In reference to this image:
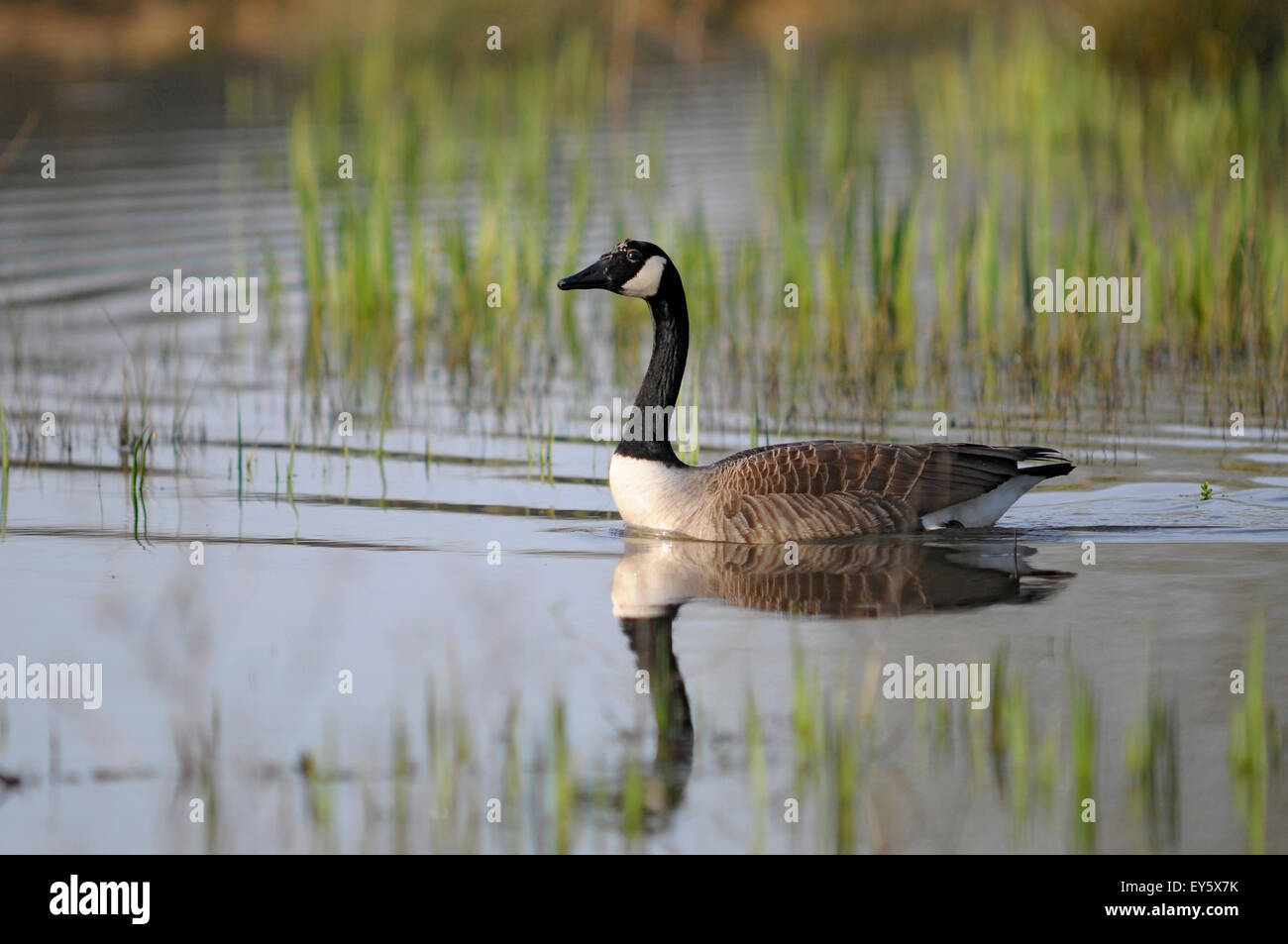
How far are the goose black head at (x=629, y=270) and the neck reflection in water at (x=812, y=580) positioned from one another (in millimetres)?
1659

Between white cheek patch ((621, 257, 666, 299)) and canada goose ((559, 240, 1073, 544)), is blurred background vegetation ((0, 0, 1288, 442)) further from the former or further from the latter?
canada goose ((559, 240, 1073, 544))

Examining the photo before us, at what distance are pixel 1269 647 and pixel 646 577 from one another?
3.24m

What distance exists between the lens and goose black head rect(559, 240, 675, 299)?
1114cm

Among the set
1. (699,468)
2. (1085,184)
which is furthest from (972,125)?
(699,468)

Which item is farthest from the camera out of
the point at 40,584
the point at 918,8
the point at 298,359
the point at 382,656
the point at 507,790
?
the point at 918,8

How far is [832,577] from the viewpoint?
32.2 feet

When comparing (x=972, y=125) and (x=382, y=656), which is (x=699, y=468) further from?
(x=972, y=125)

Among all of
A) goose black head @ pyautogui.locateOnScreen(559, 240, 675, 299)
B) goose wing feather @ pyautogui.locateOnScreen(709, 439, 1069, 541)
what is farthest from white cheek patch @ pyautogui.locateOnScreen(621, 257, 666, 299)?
goose wing feather @ pyautogui.locateOnScreen(709, 439, 1069, 541)

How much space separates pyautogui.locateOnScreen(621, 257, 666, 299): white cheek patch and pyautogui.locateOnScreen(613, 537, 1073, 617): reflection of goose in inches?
65.9

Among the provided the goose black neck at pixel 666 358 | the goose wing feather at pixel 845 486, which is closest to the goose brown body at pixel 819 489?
the goose wing feather at pixel 845 486

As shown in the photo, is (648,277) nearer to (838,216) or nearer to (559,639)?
(559,639)

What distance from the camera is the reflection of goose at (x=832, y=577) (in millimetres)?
9148

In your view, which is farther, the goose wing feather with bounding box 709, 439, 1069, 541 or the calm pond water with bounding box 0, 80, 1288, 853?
the goose wing feather with bounding box 709, 439, 1069, 541

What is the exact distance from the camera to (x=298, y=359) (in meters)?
15.5
